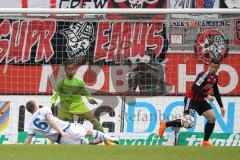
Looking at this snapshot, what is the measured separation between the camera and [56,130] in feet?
37.0

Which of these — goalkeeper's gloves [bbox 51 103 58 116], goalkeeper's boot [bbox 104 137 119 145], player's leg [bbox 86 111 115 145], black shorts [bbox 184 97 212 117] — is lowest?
goalkeeper's boot [bbox 104 137 119 145]

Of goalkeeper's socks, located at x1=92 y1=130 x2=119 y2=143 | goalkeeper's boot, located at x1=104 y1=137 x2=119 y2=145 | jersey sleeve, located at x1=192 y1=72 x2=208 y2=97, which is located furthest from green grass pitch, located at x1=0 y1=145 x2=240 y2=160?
jersey sleeve, located at x1=192 y1=72 x2=208 y2=97

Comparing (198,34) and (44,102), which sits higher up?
(198,34)

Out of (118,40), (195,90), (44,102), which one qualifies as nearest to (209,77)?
(195,90)

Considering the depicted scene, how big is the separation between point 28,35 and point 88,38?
3.04ft

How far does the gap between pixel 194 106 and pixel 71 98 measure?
7.23 ft

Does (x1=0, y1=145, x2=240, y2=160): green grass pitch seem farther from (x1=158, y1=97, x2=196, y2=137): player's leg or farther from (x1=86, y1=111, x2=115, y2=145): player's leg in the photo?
(x1=86, y1=111, x2=115, y2=145): player's leg

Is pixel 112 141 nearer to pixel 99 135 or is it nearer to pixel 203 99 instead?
pixel 99 135

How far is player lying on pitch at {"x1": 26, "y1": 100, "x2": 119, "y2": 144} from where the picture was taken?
36.9 ft

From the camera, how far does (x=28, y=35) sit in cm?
1266

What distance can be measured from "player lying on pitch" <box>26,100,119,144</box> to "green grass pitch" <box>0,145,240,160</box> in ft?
9.21

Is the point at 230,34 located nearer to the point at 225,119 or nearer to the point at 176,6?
the point at 225,119

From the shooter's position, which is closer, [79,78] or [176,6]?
[79,78]

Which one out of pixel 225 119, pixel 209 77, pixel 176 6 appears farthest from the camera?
pixel 176 6
